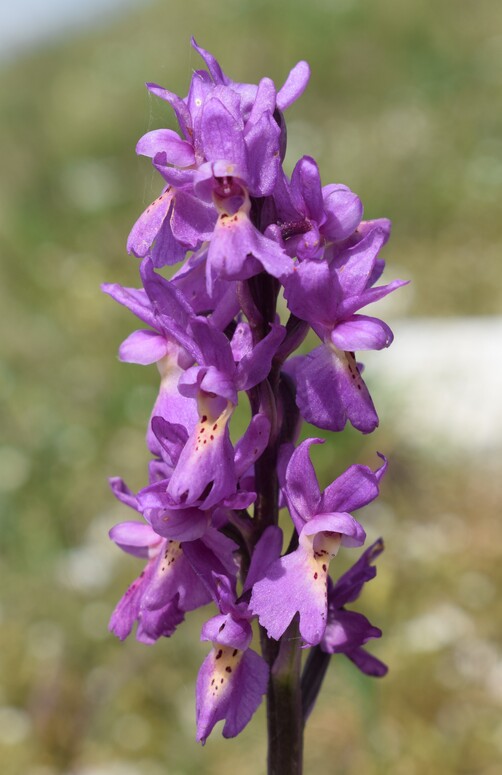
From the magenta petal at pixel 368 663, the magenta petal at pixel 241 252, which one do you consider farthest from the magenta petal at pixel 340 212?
the magenta petal at pixel 368 663

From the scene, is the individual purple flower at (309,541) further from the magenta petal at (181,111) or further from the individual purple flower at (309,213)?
the magenta petal at (181,111)

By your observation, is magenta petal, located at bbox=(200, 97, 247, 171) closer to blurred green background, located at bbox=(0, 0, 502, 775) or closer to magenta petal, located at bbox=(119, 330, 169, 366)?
blurred green background, located at bbox=(0, 0, 502, 775)

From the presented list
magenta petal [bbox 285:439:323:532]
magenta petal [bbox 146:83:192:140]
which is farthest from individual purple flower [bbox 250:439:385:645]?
magenta petal [bbox 146:83:192:140]

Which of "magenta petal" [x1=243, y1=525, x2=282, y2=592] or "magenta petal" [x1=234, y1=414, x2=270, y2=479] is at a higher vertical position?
"magenta petal" [x1=234, y1=414, x2=270, y2=479]

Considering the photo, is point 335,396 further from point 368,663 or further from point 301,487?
point 368,663

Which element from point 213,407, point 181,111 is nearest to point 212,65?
point 181,111

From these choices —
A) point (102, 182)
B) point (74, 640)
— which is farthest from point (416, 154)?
point (74, 640)

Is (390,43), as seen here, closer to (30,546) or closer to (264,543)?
(30,546)
